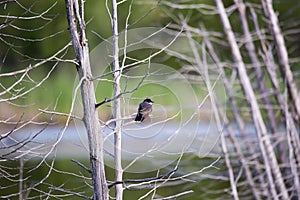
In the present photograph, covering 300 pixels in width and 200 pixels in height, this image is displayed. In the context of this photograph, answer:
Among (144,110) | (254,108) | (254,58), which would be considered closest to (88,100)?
(144,110)

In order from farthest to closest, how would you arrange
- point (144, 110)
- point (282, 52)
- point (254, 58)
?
point (254, 58) → point (282, 52) → point (144, 110)

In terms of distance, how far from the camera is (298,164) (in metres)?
4.48

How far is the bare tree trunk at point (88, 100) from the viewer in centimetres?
218

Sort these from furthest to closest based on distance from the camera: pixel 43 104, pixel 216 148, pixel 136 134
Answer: pixel 43 104, pixel 216 148, pixel 136 134

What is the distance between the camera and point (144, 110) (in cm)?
238

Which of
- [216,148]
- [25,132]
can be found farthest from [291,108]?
[25,132]

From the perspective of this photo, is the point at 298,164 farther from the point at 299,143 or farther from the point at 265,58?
the point at 265,58

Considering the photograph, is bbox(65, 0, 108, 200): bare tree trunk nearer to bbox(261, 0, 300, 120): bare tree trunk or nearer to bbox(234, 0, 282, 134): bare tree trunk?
bbox(261, 0, 300, 120): bare tree trunk

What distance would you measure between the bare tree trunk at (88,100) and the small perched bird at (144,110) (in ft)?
0.66

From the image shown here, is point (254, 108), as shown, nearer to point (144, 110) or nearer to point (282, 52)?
point (282, 52)

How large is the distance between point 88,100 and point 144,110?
26 cm

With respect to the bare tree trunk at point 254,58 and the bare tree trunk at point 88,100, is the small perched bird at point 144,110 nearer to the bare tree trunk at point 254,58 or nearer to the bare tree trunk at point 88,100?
the bare tree trunk at point 88,100

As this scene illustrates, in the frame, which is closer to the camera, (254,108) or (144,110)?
(144,110)

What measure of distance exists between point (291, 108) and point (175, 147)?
1.79m
